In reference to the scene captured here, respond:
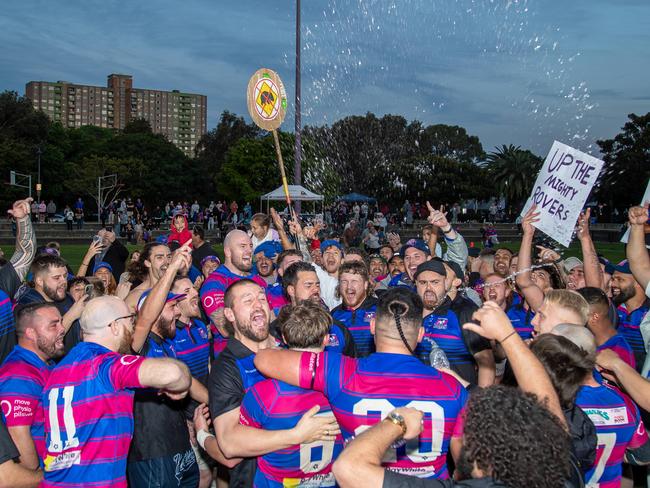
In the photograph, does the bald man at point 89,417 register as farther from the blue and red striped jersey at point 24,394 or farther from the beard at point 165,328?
the beard at point 165,328

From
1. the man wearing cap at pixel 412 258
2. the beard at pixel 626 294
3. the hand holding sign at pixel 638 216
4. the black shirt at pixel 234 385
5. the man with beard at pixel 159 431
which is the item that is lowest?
the man with beard at pixel 159 431

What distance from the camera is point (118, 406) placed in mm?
3527

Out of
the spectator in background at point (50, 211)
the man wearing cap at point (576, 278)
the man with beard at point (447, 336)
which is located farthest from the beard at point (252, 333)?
the spectator in background at point (50, 211)

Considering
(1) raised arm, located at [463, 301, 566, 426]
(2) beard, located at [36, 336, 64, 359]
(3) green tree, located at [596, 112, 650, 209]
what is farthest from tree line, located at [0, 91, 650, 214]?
(1) raised arm, located at [463, 301, 566, 426]

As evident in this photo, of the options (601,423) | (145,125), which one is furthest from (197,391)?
(145,125)

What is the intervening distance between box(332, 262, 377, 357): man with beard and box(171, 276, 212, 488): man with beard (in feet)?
4.24

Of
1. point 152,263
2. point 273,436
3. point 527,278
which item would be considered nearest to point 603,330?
point 527,278

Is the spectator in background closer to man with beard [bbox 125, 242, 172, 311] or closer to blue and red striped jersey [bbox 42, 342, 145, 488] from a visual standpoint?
man with beard [bbox 125, 242, 172, 311]

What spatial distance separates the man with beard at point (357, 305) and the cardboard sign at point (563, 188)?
1.77 meters

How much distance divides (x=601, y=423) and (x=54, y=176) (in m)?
72.1

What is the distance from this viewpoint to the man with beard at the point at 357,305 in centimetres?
595

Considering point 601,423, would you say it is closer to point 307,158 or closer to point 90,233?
point 90,233

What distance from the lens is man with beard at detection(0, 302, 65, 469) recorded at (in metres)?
3.76

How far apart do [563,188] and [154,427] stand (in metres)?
4.19
